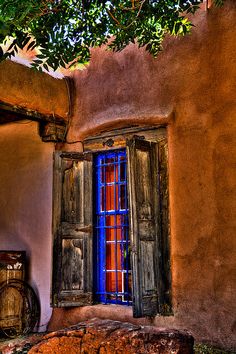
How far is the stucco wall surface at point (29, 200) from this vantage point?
6.71m

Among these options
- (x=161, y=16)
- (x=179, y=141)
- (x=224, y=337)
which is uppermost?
(x=161, y=16)

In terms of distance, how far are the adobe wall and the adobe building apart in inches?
0.5

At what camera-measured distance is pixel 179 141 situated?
17.5 ft

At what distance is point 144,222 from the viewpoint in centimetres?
524

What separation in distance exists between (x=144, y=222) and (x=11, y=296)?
102 inches

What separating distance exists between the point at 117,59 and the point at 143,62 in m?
0.50

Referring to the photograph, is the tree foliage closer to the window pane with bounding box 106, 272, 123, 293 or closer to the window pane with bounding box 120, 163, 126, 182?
the window pane with bounding box 120, 163, 126, 182

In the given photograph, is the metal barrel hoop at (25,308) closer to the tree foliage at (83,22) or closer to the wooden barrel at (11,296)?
the wooden barrel at (11,296)

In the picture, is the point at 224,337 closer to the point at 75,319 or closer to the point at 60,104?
the point at 75,319

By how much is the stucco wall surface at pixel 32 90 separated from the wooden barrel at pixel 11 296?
2281 mm

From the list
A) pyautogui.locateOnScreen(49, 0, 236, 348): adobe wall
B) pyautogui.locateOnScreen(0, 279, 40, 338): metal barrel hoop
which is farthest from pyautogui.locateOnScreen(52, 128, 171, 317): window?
pyautogui.locateOnScreen(0, 279, 40, 338): metal barrel hoop

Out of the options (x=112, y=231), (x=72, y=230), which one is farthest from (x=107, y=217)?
(x=72, y=230)

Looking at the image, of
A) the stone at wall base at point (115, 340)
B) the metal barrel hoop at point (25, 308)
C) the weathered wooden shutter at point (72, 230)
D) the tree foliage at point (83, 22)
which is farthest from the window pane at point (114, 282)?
the tree foliage at point (83, 22)

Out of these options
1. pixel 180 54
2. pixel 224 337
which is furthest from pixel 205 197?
pixel 180 54
